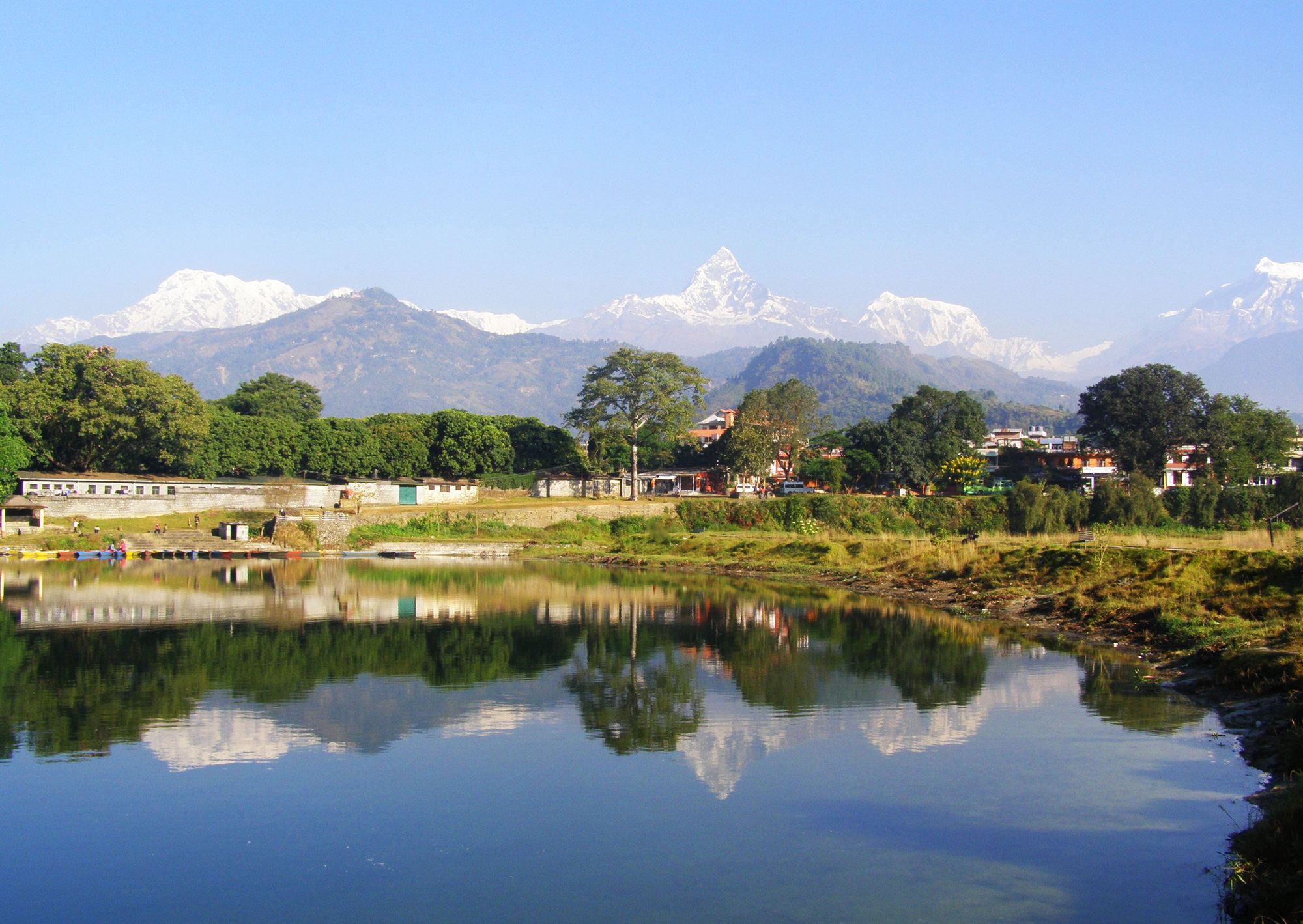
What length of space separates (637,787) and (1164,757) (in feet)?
25.6

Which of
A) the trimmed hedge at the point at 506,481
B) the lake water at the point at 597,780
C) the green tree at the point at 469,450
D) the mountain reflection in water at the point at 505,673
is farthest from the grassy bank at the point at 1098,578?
the green tree at the point at 469,450

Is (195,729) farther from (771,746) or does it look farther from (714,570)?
(714,570)

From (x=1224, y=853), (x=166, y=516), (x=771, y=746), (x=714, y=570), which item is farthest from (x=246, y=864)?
(x=166, y=516)

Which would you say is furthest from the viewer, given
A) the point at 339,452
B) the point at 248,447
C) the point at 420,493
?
the point at 339,452

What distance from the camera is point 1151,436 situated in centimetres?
6975

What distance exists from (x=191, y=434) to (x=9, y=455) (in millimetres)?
11372

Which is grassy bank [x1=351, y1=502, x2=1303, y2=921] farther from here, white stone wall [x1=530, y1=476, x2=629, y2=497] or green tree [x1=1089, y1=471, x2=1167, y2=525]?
white stone wall [x1=530, y1=476, x2=629, y2=497]

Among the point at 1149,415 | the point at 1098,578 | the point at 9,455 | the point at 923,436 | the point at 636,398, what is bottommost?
the point at 1098,578

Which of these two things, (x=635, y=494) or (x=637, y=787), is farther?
(x=635, y=494)

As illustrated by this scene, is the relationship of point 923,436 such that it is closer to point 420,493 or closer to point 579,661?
point 420,493

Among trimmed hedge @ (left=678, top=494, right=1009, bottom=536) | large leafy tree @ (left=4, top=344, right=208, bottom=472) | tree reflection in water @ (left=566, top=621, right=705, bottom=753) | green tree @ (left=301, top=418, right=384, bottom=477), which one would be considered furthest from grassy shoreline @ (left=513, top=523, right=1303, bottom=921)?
large leafy tree @ (left=4, top=344, right=208, bottom=472)

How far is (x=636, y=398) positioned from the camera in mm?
69812

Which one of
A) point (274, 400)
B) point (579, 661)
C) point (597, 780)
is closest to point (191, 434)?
point (274, 400)

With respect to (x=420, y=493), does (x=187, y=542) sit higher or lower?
lower
